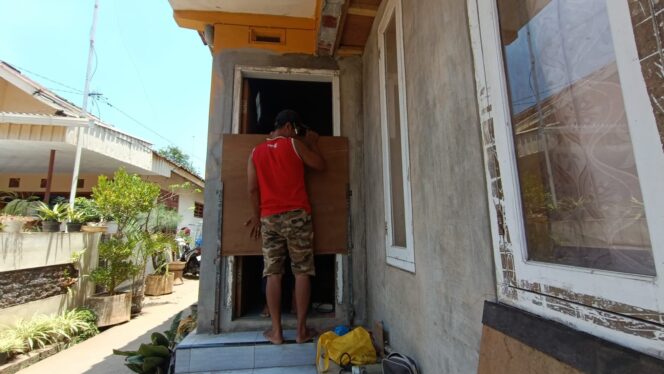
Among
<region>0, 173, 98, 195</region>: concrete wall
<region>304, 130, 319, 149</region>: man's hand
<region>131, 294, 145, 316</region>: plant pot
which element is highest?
<region>0, 173, 98, 195</region>: concrete wall

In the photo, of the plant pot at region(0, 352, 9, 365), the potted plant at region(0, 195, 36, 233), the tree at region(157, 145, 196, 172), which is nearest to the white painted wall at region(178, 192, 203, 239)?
the potted plant at region(0, 195, 36, 233)

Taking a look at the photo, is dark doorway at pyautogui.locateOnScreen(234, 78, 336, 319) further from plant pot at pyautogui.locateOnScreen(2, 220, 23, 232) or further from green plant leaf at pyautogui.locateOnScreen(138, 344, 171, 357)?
plant pot at pyautogui.locateOnScreen(2, 220, 23, 232)

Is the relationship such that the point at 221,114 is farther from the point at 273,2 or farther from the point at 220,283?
the point at 220,283

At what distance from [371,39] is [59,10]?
21.4 metres

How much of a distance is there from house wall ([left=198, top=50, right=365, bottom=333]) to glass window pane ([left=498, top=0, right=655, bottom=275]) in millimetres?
2008

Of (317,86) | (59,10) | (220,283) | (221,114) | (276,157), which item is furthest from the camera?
(59,10)

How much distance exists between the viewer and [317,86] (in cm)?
432

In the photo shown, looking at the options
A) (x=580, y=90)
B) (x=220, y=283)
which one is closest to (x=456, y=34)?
(x=580, y=90)

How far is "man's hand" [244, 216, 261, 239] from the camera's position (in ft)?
8.84

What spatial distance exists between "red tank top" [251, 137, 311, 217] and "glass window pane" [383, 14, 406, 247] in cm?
76

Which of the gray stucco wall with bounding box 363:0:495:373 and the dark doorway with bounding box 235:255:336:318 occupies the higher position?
the gray stucco wall with bounding box 363:0:495:373

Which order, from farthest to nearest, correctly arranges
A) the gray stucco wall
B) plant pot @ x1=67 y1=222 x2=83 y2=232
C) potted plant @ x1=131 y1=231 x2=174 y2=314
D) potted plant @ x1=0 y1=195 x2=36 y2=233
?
potted plant @ x1=131 y1=231 x2=174 y2=314 < plant pot @ x1=67 y1=222 x2=83 y2=232 < potted plant @ x1=0 y1=195 x2=36 y2=233 < the gray stucco wall

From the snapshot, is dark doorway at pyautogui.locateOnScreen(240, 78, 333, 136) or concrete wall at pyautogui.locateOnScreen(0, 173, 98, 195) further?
concrete wall at pyautogui.locateOnScreen(0, 173, 98, 195)

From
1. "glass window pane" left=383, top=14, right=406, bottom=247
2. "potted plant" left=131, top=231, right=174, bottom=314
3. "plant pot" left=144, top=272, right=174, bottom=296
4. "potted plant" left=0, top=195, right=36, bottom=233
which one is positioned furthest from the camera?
"plant pot" left=144, top=272, right=174, bottom=296
